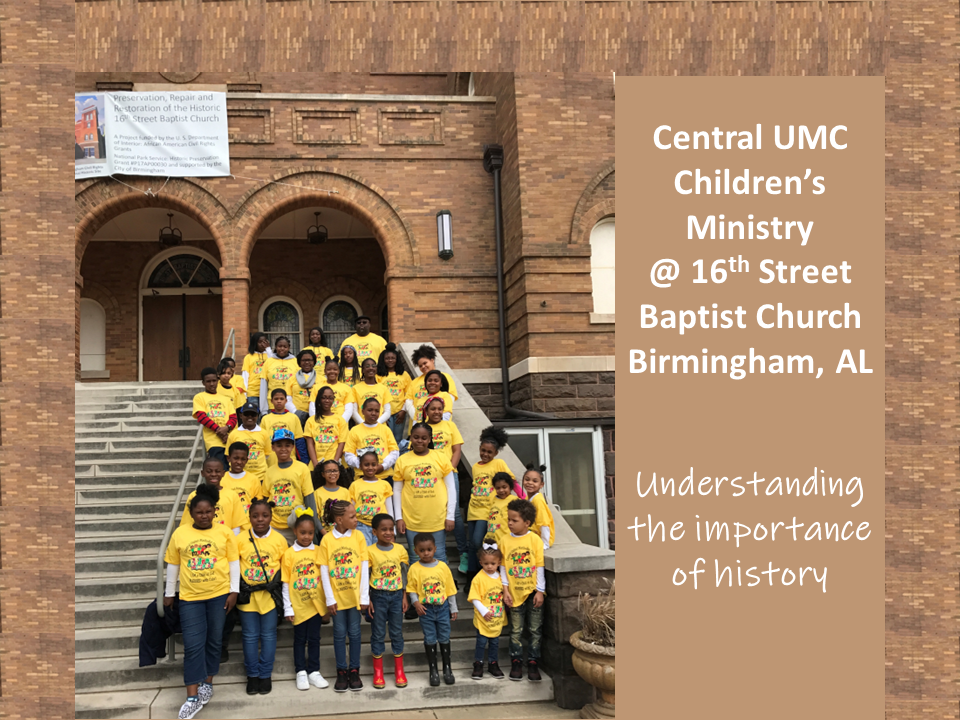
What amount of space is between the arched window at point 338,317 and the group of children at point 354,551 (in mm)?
10486

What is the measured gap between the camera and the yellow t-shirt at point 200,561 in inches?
232

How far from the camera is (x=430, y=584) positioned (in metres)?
6.32

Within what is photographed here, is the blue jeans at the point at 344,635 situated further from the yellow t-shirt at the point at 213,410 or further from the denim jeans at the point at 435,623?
the yellow t-shirt at the point at 213,410

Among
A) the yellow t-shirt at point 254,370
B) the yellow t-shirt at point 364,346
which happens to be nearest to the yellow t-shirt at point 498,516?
the yellow t-shirt at point 364,346

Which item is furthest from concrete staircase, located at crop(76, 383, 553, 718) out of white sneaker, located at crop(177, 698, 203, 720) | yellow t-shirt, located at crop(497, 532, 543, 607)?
yellow t-shirt, located at crop(497, 532, 543, 607)

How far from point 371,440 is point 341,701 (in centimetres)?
236

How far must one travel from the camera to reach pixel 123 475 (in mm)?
9500

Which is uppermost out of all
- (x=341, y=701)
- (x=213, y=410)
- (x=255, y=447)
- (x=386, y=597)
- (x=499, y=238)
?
(x=499, y=238)

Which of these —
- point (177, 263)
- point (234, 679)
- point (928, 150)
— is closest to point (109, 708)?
point (234, 679)

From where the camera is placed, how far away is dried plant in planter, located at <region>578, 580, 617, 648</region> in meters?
5.70

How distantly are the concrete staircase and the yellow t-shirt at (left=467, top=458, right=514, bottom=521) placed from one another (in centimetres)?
74

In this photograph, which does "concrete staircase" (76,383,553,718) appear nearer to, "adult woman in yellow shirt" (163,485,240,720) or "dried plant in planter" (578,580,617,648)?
"adult woman in yellow shirt" (163,485,240,720)

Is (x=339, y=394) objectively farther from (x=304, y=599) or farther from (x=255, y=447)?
(x=304, y=599)

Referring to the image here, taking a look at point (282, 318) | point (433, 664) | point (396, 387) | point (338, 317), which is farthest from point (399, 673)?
point (282, 318)
